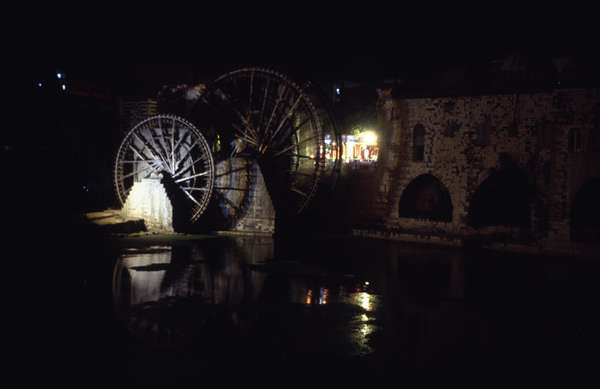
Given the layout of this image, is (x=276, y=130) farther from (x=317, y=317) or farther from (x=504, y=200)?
(x=317, y=317)

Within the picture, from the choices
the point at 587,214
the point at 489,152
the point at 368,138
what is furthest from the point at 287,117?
the point at 587,214

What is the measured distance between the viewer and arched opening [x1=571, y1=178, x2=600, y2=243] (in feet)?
58.2

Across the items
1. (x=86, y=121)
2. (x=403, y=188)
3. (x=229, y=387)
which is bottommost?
(x=229, y=387)

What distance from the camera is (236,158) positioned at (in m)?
19.7

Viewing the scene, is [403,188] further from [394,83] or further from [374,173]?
[394,83]

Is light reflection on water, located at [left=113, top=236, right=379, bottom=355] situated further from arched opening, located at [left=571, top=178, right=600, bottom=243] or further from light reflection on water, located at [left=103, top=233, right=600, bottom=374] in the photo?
arched opening, located at [left=571, top=178, right=600, bottom=243]

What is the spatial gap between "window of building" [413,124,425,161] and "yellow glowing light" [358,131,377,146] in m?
7.63

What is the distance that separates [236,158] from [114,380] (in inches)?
542

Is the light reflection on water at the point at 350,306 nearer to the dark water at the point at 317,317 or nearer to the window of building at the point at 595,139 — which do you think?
the dark water at the point at 317,317

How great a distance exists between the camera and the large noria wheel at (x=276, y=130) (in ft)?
68.0

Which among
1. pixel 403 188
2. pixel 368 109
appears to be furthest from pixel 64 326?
pixel 368 109

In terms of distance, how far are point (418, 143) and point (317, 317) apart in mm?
12872

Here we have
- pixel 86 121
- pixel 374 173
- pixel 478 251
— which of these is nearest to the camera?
pixel 478 251

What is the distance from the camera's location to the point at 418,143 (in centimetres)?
2092
